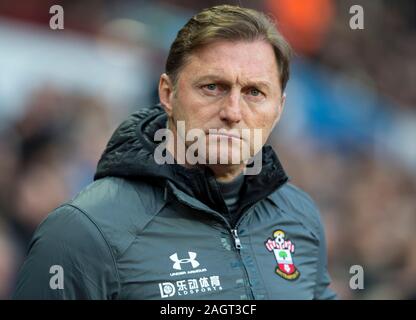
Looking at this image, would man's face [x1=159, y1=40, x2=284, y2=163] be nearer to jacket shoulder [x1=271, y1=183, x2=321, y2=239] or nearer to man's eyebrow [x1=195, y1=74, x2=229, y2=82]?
man's eyebrow [x1=195, y1=74, x2=229, y2=82]

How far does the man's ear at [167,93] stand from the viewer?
2490mm

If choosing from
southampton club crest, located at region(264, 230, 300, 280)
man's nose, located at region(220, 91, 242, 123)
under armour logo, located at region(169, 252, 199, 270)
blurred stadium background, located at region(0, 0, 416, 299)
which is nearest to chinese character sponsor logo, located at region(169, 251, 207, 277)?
under armour logo, located at region(169, 252, 199, 270)

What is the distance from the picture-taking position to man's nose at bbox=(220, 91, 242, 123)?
7.66ft

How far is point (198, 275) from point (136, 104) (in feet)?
10.3

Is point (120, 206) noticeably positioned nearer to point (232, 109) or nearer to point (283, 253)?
point (232, 109)

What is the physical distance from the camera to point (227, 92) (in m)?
2.38

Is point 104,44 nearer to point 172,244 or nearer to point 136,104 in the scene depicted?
point 136,104

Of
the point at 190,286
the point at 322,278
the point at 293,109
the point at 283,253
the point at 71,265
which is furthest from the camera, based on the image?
the point at 293,109

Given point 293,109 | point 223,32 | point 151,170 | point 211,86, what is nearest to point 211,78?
point 211,86

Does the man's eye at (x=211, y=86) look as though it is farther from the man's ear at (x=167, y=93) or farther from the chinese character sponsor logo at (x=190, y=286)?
the chinese character sponsor logo at (x=190, y=286)

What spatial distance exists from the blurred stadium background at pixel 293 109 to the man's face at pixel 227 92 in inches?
71.5

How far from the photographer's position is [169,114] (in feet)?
8.19

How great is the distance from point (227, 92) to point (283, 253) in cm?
54

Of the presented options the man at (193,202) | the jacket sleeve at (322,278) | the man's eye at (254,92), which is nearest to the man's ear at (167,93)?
the man at (193,202)
